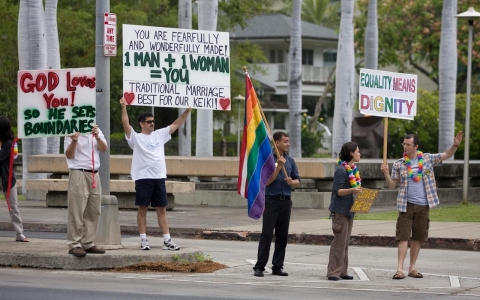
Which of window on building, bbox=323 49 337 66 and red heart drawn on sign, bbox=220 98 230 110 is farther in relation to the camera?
window on building, bbox=323 49 337 66

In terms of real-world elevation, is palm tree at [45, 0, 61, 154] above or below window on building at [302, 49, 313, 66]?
below

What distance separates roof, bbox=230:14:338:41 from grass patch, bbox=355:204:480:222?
4700cm

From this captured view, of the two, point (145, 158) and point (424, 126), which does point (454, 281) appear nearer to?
point (145, 158)

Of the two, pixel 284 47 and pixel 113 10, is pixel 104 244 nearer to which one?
pixel 113 10

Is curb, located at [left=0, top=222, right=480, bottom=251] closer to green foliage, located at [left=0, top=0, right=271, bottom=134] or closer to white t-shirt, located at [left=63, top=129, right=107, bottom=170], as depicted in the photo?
white t-shirt, located at [left=63, top=129, right=107, bottom=170]

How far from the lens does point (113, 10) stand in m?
41.8

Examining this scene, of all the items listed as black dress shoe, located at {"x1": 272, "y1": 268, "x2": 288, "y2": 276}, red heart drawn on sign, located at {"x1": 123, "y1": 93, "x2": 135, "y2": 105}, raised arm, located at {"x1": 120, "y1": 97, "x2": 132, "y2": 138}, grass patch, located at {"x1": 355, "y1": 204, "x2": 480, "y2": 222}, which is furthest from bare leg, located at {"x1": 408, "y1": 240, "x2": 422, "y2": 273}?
grass patch, located at {"x1": 355, "y1": 204, "x2": 480, "y2": 222}

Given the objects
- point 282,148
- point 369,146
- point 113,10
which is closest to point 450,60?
point 369,146

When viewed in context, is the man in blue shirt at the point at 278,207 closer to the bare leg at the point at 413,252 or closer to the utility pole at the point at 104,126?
the bare leg at the point at 413,252

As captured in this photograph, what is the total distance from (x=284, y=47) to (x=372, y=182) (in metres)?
48.0

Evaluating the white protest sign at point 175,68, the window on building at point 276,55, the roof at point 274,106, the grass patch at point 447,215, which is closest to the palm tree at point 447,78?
the grass patch at point 447,215

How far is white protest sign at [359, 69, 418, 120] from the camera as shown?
16219mm

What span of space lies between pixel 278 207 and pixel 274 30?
58.8m

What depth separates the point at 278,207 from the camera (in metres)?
12.8
